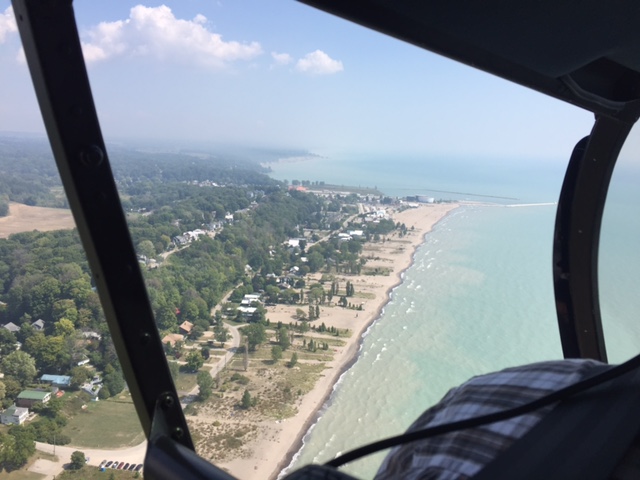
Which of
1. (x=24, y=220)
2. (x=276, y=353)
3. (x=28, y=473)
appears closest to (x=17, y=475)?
(x=28, y=473)

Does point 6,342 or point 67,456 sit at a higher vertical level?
point 6,342

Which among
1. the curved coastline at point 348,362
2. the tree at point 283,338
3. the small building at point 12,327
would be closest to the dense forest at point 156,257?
the small building at point 12,327

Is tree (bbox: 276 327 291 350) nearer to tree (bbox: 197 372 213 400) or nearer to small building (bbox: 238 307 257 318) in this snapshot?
small building (bbox: 238 307 257 318)

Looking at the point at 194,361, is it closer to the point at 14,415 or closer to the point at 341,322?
the point at 14,415

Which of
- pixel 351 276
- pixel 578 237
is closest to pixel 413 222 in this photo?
pixel 351 276

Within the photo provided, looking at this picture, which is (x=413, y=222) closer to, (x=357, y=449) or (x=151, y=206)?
(x=151, y=206)
